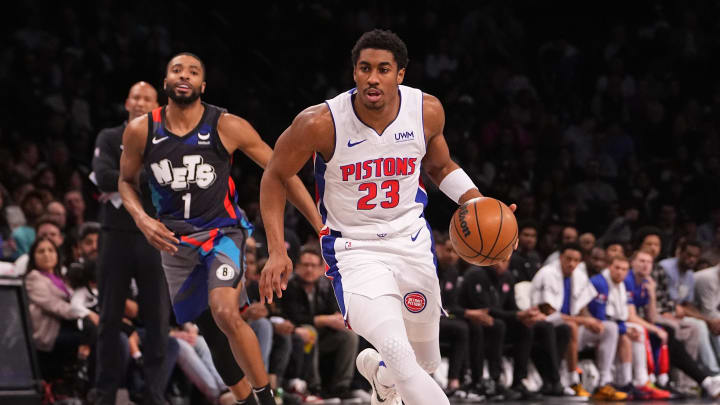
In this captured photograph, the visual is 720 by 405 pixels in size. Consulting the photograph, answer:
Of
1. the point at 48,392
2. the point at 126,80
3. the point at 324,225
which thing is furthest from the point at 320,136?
the point at 126,80

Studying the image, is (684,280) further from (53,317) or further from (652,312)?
(53,317)

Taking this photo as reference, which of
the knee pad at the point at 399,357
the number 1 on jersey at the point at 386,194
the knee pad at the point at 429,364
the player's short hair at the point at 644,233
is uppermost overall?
the number 1 on jersey at the point at 386,194

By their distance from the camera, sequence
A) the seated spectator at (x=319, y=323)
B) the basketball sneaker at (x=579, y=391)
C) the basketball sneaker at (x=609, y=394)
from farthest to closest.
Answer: the basketball sneaker at (x=579, y=391) → the basketball sneaker at (x=609, y=394) → the seated spectator at (x=319, y=323)

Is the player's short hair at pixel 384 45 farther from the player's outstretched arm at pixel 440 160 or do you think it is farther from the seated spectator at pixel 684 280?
the seated spectator at pixel 684 280

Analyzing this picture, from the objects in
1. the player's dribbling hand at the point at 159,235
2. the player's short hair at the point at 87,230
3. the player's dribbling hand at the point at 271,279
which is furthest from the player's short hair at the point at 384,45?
the player's short hair at the point at 87,230

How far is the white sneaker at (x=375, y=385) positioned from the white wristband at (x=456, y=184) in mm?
1034

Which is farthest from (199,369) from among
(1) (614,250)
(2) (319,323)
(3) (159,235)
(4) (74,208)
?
(1) (614,250)

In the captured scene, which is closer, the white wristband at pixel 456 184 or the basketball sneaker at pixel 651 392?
the white wristband at pixel 456 184

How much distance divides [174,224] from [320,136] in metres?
1.50

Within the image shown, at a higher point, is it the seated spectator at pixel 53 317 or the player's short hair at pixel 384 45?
the player's short hair at pixel 384 45

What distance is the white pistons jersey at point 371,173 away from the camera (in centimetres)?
503

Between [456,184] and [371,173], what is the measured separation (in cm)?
50

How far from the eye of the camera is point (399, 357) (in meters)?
4.60

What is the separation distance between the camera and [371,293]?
15.9 feet
